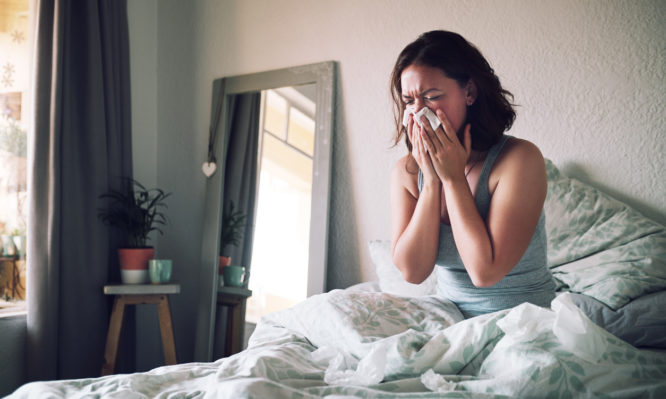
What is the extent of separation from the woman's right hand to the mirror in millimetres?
1024

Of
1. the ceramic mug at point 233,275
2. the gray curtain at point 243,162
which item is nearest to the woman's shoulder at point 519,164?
the gray curtain at point 243,162

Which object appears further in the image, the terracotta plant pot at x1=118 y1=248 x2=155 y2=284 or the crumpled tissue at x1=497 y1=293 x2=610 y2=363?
the terracotta plant pot at x1=118 y1=248 x2=155 y2=284

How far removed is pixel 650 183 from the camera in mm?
1715

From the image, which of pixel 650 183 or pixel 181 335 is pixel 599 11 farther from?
pixel 181 335

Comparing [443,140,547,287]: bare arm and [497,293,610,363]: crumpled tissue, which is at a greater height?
[443,140,547,287]: bare arm

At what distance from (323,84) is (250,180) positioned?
1.93 feet

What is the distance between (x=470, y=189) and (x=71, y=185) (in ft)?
5.93

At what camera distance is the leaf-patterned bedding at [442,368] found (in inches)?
29.9

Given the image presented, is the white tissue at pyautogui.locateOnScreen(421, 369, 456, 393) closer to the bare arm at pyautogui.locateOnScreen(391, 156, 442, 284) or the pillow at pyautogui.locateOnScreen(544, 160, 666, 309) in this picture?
the bare arm at pyautogui.locateOnScreen(391, 156, 442, 284)

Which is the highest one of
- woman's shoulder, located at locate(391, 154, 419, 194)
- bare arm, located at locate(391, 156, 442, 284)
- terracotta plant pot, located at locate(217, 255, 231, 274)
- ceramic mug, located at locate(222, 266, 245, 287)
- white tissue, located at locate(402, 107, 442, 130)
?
white tissue, located at locate(402, 107, 442, 130)

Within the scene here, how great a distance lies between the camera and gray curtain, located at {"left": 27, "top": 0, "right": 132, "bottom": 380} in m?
2.21

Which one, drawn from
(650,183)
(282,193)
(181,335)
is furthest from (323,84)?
(181,335)

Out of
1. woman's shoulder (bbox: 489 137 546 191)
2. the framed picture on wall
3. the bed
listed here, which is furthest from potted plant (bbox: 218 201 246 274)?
woman's shoulder (bbox: 489 137 546 191)

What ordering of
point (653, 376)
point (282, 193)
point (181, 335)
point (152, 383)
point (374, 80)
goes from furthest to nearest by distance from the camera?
point (181, 335)
point (282, 193)
point (374, 80)
point (152, 383)
point (653, 376)
